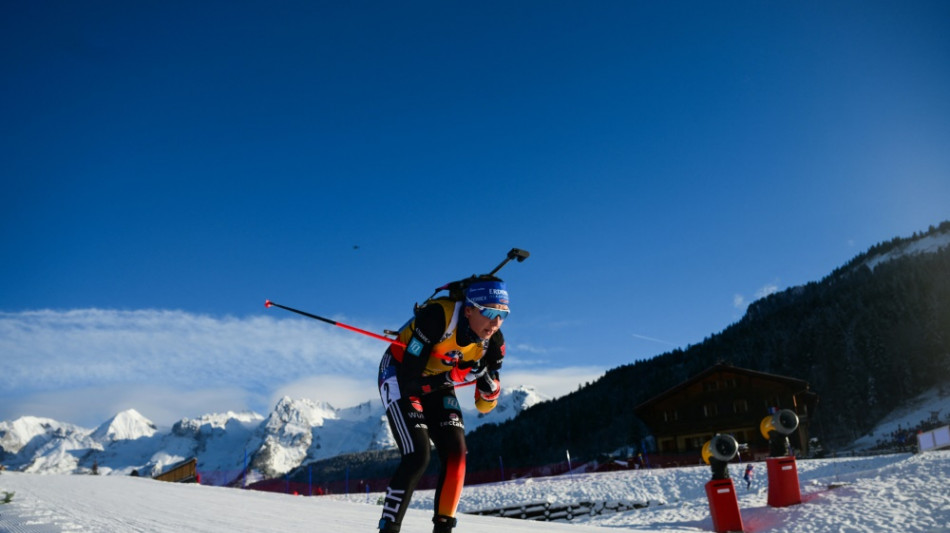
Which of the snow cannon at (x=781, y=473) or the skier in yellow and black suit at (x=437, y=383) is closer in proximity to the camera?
the skier in yellow and black suit at (x=437, y=383)

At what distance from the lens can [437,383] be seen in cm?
418

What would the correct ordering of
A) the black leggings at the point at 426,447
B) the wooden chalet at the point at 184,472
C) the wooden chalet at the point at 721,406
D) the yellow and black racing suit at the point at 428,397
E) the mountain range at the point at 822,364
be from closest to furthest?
the black leggings at the point at 426,447, the yellow and black racing suit at the point at 428,397, the wooden chalet at the point at 184,472, the wooden chalet at the point at 721,406, the mountain range at the point at 822,364

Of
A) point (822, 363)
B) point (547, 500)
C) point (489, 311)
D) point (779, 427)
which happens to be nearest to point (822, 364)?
point (822, 363)

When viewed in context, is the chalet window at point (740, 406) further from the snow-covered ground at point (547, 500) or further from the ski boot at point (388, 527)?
the ski boot at point (388, 527)

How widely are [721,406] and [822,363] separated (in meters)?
51.1

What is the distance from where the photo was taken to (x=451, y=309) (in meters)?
4.12

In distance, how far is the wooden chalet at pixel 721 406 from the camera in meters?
44.0

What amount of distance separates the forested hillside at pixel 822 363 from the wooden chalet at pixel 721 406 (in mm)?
20531

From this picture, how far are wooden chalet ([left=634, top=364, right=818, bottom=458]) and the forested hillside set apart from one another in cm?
2053

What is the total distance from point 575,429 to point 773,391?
53.3 m

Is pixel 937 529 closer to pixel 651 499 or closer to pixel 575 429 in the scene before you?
pixel 651 499

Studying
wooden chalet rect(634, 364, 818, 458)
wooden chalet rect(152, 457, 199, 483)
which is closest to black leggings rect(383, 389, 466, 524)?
wooden chalet rect(152, 457, 199, 483)

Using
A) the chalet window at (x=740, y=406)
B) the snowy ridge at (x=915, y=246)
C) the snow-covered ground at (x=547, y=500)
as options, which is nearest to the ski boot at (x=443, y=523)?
the snow-covered ground at (x=547, y=500)

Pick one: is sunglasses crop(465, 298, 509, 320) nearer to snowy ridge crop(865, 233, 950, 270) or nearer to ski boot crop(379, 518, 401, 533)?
ski boot crop(379, 518, 401, 533)
